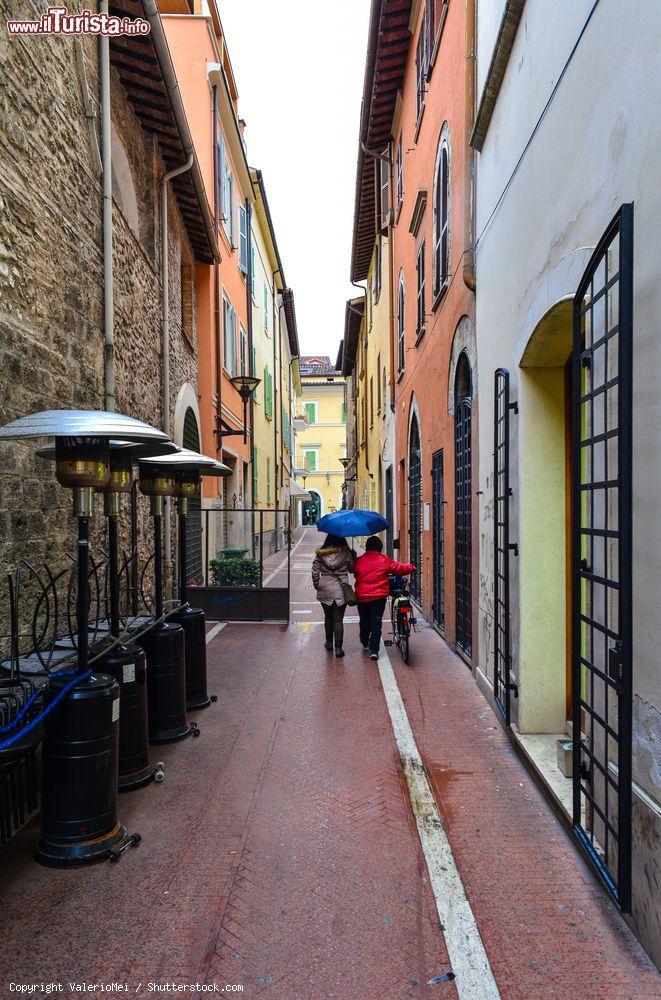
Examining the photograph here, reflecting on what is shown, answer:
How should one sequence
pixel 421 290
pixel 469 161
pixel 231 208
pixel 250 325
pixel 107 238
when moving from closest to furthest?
pixel 107 238 → pixel 469 161 → pixel 421 290 → pixel 231 208 → pixel 250 325

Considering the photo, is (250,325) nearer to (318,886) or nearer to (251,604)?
(251,604)

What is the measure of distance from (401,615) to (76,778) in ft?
17.2

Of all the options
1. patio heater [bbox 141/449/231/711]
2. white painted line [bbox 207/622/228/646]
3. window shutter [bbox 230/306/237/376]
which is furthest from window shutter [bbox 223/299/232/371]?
patio heater [bbox 141/449/231/711]

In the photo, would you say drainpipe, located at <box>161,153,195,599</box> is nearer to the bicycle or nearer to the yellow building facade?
the bicycle

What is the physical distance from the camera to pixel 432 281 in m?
10.3

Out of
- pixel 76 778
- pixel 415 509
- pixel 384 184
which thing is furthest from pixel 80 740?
pixel 384 184

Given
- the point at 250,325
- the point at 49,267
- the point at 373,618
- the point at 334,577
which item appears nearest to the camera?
the point at 49,267

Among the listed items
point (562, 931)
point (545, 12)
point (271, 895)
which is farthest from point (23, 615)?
point (545, 12)

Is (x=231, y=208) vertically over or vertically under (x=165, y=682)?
over

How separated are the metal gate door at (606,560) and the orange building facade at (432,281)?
3.63 meters

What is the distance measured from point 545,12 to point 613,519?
139 inches

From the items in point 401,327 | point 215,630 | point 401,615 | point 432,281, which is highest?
point 401,327

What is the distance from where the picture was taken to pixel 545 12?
4.52 m

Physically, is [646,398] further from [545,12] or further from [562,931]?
[545,12]
